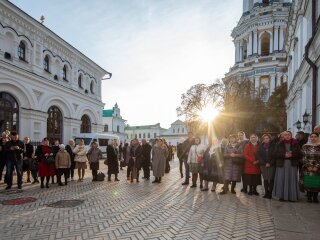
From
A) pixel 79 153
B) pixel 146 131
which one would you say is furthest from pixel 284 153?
pixel 146 131

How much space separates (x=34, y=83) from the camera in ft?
68.8

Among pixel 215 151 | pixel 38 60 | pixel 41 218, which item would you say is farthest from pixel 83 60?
pixel 41 218

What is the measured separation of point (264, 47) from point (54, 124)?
36244 millimetres

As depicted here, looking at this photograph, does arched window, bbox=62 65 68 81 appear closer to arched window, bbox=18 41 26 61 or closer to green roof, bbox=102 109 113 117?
arched window, bbox=18 41 26 61

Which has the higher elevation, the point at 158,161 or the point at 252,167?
the point at 252,167

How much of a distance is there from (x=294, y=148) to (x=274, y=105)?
3011 centimetres

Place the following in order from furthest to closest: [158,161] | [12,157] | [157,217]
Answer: [158,161] → [12,157] → [157,217]

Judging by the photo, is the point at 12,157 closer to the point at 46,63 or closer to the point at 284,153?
the point at 284,153

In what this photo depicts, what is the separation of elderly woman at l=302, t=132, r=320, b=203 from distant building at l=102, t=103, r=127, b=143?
6200 cm

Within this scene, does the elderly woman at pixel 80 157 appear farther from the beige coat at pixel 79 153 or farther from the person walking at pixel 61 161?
the person walking at pixel 61 161

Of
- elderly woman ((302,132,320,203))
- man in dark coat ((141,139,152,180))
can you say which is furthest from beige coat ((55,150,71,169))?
elderly woman ((302,132,320,203))

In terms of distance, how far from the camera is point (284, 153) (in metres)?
8.14

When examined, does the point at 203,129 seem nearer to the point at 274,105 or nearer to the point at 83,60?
the point at 274,105

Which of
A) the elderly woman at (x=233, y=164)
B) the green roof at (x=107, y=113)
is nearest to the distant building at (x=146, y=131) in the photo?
the green roof at (x=107, y=113)
